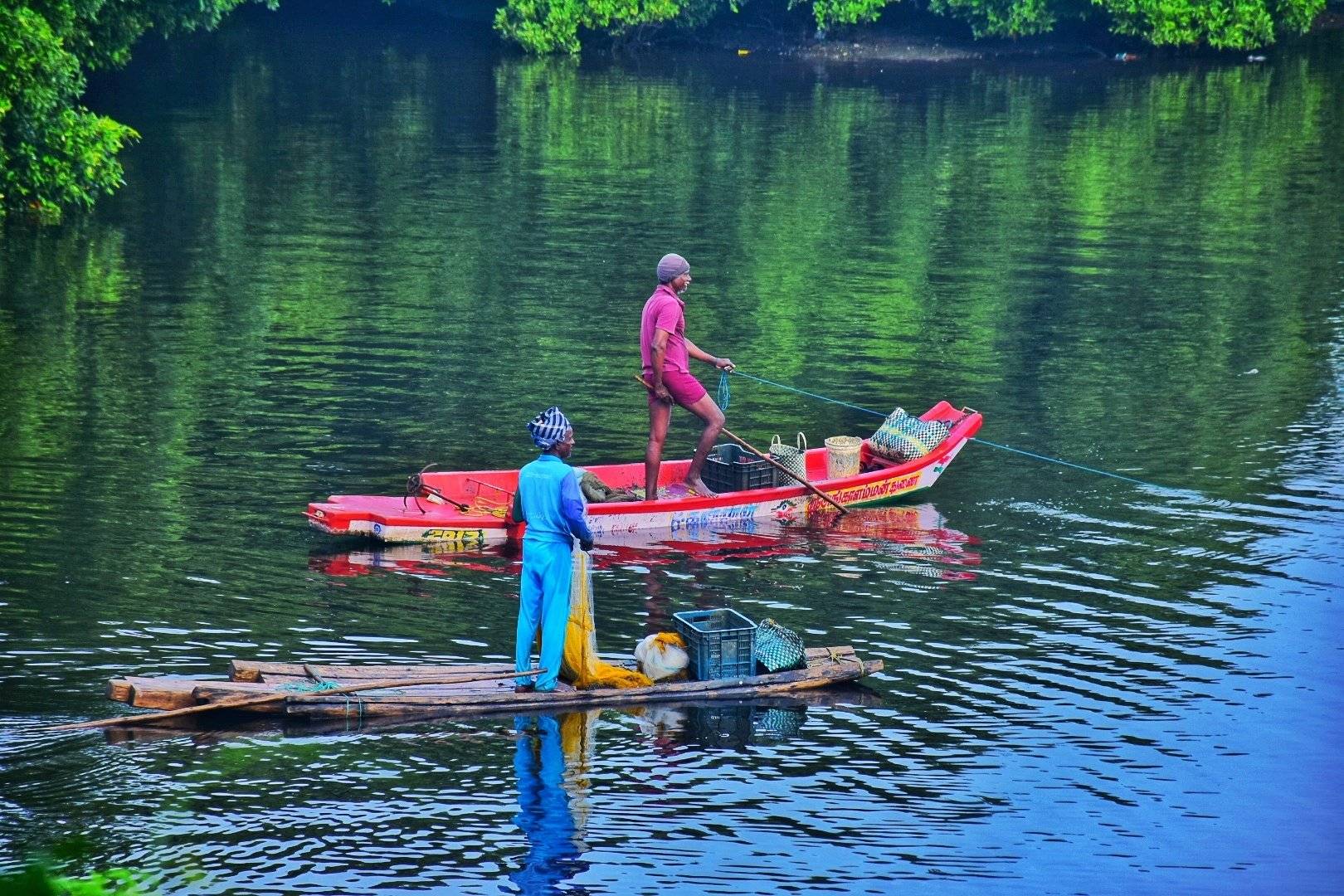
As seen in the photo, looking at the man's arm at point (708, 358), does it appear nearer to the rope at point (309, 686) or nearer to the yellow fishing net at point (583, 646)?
the yellow fishing net at point (583, 646)

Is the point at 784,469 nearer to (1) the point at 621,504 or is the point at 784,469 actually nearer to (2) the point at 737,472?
(2) the point at 737,472

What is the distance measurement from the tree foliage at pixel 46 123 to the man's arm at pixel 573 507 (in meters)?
18.5

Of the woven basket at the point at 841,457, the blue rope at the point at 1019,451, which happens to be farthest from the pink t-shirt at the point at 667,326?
the woven basket at the point at 841,457

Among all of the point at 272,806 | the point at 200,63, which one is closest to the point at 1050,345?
the point at 272,806

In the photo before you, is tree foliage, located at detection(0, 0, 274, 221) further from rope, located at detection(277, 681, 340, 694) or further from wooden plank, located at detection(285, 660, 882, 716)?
wooden plank, located at detection(285, 660, 882, 716)

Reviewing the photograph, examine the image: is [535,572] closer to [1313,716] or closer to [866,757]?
[866,757]

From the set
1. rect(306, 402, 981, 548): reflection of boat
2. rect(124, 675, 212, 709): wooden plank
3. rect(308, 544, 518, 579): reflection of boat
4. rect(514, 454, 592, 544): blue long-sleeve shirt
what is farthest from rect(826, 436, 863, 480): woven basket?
rect(124, 675, 212, 709): wooden plank

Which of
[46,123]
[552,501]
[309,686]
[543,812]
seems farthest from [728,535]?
[46,123]

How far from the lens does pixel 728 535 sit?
16.4m

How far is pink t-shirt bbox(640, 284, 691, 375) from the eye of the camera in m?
15.6

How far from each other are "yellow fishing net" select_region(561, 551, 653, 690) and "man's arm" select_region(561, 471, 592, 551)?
281 mm

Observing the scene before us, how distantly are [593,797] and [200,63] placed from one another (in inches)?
2076

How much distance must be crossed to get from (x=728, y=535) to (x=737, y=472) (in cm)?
80

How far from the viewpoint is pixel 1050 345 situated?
2400 centimetres
